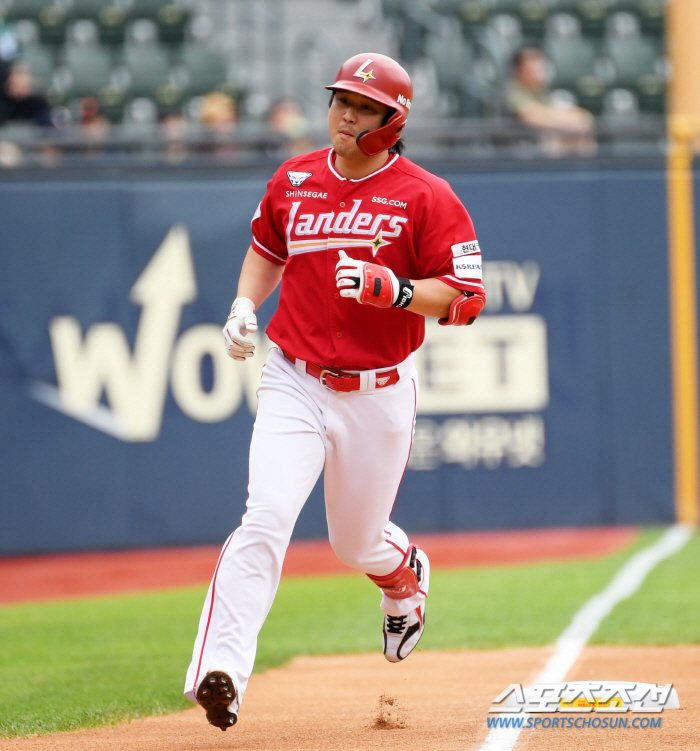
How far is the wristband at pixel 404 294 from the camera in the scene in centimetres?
370

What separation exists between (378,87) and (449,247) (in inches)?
23.4

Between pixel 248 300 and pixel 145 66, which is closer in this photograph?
pixel 248 300

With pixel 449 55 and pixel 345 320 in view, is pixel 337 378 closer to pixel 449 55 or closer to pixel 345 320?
pixel 345 320

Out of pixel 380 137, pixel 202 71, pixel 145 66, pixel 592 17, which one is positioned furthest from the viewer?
pixel 592 17

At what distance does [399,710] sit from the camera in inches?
166

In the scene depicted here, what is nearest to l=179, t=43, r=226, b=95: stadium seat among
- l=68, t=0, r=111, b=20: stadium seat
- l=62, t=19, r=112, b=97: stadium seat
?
l=62, t=19, r=112, b=97: stadium seat

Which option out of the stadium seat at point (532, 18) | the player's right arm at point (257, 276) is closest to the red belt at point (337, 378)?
the player's right arm at point (257, 276)

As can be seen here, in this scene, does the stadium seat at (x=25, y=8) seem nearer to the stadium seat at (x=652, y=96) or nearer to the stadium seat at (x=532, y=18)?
the stadium seat at (x=532, y=18)

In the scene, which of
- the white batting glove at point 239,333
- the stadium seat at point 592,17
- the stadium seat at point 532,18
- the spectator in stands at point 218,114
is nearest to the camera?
the white batting glove at point 239,333

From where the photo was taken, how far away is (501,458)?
30.4 feet

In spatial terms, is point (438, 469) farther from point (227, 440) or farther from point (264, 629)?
point (264, 629)

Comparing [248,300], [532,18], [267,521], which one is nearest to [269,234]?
[248,300]

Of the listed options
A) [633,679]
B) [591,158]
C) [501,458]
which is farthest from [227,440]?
[633,679]

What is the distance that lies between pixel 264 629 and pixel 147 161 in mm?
4259
